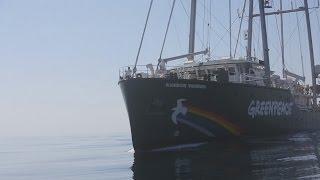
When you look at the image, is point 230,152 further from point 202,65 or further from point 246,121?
point 202,65

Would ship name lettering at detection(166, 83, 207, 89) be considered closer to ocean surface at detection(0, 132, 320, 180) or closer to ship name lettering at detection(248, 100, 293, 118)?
ocean surface at detection(0, 132, 320, 180)

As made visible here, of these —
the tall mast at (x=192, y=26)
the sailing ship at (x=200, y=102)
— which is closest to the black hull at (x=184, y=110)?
the sailing ship at (x=200, y=102)

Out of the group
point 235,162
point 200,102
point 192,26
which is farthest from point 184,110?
point 192,26

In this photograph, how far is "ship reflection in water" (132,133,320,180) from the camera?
68.3ft

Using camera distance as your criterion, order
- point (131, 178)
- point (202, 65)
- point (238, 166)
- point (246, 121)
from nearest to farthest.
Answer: point (131, 178), point (238, 166), point (246, 121), point (202, 65)

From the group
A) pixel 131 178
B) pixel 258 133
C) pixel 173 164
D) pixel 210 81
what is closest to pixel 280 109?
pixel 258 133

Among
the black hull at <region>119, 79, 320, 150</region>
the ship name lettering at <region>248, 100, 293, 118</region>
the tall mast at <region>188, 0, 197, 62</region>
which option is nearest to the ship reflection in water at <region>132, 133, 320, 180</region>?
the black hull at <region>119, 79, 320, 150</region>

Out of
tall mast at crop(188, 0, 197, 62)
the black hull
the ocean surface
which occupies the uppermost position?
tall mast at crop(188, 0, 197, 62)

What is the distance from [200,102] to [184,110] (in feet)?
4.05

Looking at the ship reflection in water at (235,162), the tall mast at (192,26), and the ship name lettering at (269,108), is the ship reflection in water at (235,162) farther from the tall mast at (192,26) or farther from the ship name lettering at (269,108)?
the tall mast at (192,26)

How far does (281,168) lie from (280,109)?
1807cm

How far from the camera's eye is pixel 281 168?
2220 cm

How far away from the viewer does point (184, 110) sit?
31609 mm

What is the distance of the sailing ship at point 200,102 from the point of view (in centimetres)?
3139
